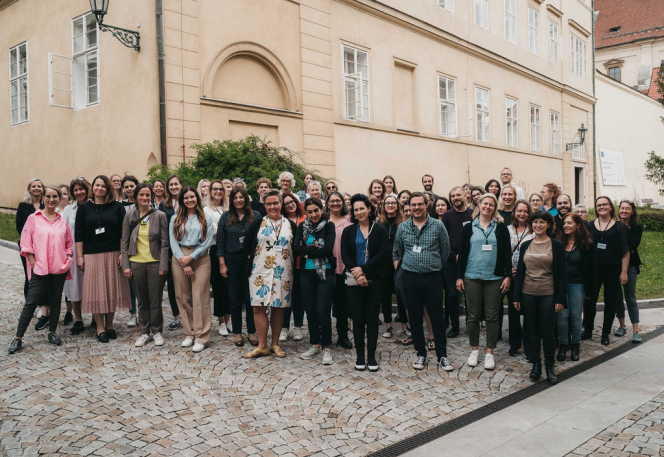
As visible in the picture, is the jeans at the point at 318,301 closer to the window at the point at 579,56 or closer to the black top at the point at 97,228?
the black top at the point at 97,228

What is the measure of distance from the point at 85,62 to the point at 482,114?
47.2 ft

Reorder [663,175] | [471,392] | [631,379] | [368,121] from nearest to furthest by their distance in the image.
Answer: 1. [471,392]
2. [631,379]
3. [368,121]
4. [663,175]

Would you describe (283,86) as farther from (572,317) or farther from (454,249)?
(572,317)

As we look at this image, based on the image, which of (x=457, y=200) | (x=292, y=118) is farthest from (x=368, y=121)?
(x=457, y=200)

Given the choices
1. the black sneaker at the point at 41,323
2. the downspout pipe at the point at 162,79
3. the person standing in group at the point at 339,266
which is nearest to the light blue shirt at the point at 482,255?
the person standing in group at the point at 339,266

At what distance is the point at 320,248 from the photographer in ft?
20.7

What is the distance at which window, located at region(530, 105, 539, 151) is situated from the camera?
1021 inches

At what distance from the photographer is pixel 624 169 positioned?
3672 centimetres

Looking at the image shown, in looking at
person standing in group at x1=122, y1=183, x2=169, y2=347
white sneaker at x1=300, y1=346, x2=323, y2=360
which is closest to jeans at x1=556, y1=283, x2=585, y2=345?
white sneaker at x1=300, y1=346, x2=323, y2=360

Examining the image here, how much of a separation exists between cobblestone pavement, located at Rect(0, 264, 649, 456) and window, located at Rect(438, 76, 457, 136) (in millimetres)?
14231

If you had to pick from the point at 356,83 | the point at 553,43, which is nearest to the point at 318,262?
the point at 356,83

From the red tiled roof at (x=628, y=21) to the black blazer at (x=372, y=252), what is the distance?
2276 inches

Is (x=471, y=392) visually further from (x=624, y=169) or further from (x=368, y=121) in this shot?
(x=624, y=169)

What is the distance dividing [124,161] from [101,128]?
147 centimetres
